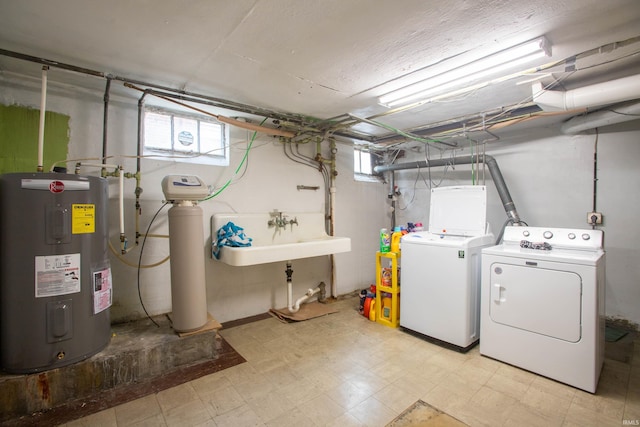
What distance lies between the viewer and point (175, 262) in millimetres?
2211

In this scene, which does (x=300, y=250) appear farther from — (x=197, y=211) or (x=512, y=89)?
(x=512, y=89)

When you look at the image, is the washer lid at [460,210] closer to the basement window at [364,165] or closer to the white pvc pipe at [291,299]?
the basement window at [364,165]

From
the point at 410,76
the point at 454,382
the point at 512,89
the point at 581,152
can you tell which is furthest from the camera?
the point at 581,152

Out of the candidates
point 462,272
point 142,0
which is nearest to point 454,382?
point 462,272

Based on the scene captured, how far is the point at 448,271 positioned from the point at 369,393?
1240 millimetres

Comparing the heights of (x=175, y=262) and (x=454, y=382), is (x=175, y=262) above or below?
above

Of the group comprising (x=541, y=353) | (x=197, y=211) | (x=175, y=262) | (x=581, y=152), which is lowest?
(x=541, y=353)

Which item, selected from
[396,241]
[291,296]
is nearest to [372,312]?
[396,241]

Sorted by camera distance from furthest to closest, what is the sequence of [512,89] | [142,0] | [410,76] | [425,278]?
1. [425,278]
2. [512,89]
3. [410,76]
4. [142,0]

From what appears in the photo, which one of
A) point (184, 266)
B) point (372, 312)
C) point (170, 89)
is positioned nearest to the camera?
point (184, 266)

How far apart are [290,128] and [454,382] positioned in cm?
284

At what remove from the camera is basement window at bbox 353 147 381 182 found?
437 cm

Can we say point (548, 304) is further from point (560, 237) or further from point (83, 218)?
point (83, 218)

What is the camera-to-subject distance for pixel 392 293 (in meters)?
3.03
